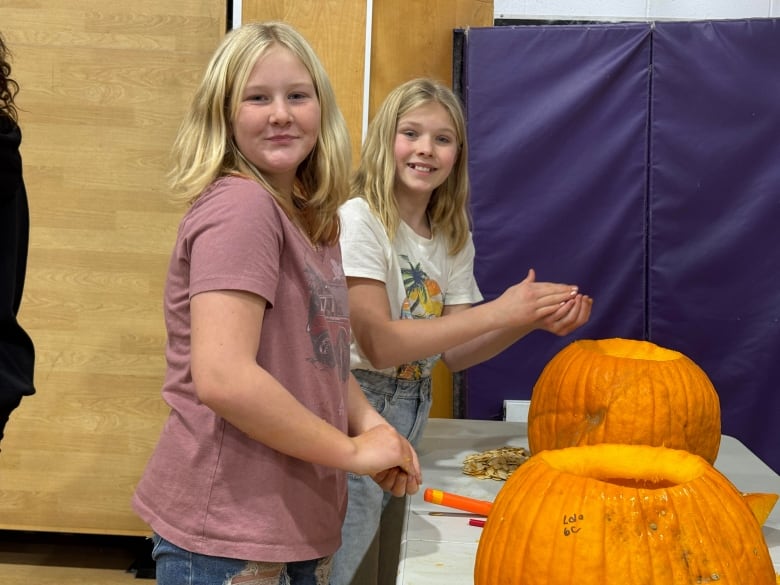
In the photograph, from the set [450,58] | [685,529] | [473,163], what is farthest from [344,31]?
[685,529]

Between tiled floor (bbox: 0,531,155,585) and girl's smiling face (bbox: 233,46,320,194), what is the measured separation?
1.96 meters

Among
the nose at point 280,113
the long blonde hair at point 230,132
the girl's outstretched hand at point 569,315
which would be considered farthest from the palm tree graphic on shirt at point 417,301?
the nose at point 280,113

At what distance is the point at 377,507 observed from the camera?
62.6 inches

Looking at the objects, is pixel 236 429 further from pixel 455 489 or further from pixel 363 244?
pixel 363 244

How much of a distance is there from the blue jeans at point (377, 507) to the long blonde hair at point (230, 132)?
520 millimetres

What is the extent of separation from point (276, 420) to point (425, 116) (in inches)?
35.7

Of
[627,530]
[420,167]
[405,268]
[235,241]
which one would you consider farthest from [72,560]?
[627,530]

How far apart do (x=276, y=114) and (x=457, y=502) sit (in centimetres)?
58

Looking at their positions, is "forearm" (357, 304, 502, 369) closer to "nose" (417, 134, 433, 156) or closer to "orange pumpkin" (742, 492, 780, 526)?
"nose" (417, 134, 433, 156)

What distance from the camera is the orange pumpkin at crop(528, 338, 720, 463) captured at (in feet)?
4.20

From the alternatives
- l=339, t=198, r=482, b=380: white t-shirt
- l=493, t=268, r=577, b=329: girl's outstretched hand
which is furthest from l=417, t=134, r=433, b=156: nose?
l=493, t=268, r=577, b=329: girl's outstretched hand

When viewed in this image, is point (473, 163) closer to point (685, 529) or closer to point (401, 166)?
point (401, 166)

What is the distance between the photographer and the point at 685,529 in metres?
0.83

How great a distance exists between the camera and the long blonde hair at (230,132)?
108 centimetres
